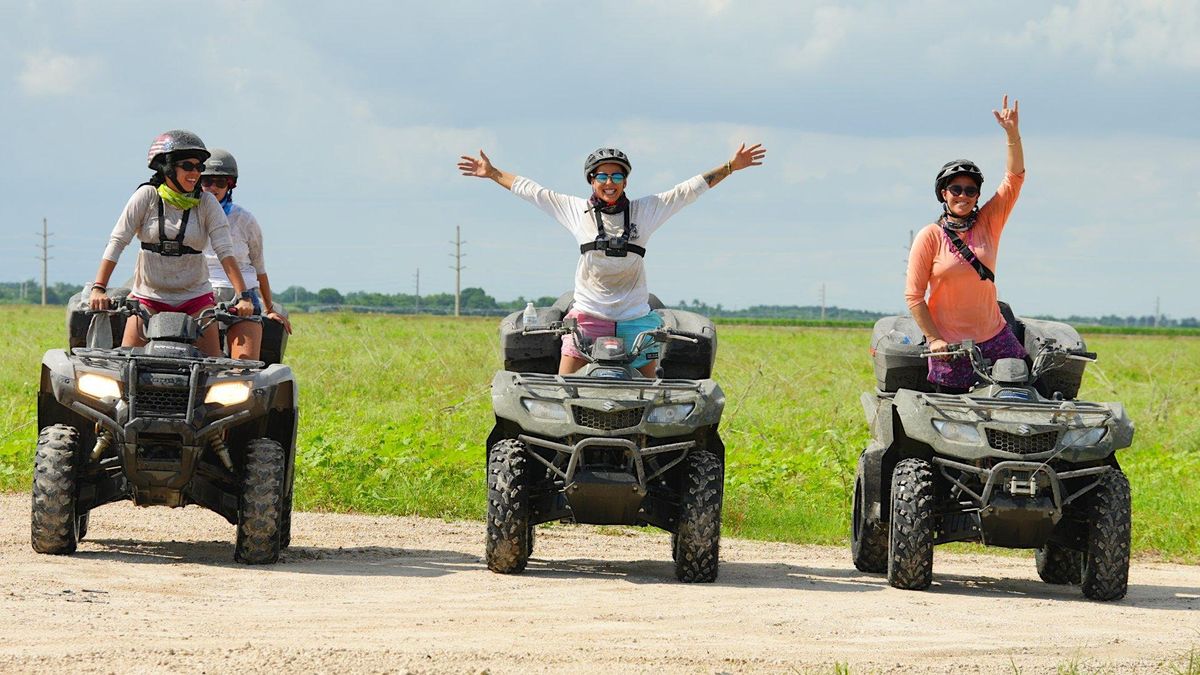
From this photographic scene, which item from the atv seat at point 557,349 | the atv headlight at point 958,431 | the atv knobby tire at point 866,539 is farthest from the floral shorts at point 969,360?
the atv seat at point 557,349

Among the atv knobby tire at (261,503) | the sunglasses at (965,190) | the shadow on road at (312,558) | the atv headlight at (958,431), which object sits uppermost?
the sunglasses at (965,190)

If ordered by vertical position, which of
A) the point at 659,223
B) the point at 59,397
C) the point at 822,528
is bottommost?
the point at 822,528

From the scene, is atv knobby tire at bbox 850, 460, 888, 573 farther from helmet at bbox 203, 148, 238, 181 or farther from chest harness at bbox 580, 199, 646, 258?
helmet at bbox 203, 148, 238, 181

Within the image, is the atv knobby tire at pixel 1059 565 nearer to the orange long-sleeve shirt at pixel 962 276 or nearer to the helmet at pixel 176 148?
the orange long-sleeve shirt at pixel 962 276

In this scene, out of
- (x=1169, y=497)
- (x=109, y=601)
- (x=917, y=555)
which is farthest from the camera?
(x=1169, y=497)

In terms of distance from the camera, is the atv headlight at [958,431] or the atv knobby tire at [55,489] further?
the atv knobby tire at [55,489]

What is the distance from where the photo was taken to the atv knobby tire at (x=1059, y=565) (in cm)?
1019

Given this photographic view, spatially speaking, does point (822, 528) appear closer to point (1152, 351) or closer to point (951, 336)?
point (951, 336)

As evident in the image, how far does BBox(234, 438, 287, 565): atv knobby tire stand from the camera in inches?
370

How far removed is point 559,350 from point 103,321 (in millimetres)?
2758

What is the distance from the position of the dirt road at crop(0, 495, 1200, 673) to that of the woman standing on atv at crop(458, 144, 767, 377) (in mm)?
1499

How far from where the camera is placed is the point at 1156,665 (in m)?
7.10

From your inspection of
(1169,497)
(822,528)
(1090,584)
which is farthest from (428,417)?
(1090,584)

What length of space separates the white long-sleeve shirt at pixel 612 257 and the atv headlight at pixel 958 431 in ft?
6.45
